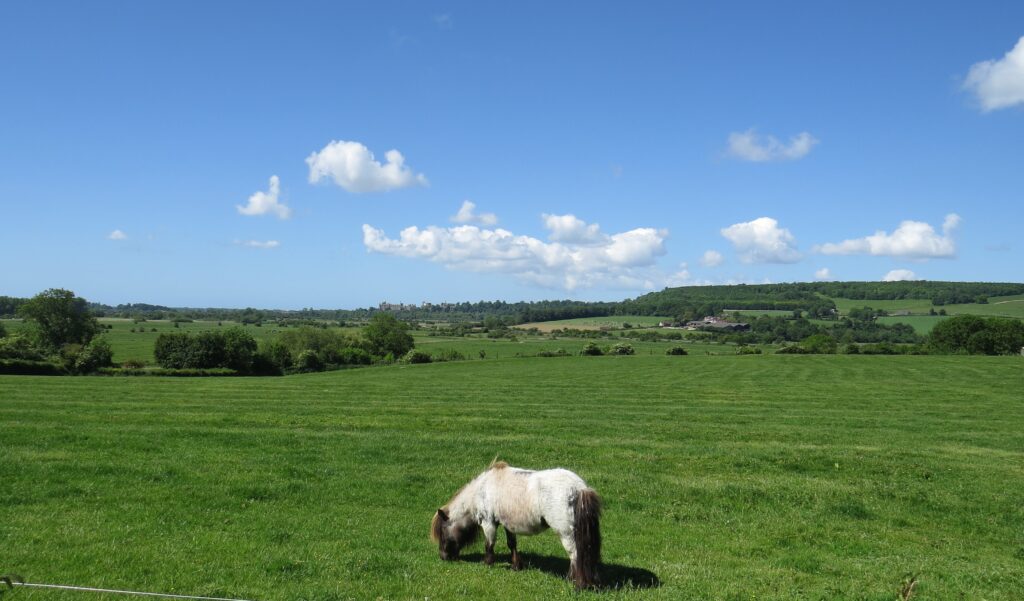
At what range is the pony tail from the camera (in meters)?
8.57

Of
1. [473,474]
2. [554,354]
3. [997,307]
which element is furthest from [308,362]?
[997,307]

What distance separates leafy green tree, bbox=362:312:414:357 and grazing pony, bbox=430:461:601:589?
349 feet

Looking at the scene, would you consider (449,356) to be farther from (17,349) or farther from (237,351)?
(17,349)

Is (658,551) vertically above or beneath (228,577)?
beneath

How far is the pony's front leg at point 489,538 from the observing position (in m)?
9.86

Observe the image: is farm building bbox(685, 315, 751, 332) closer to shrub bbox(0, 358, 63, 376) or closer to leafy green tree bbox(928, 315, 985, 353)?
leafy green tree bbox(928, 315, 985, 353)

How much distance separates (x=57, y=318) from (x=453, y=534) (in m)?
99.1

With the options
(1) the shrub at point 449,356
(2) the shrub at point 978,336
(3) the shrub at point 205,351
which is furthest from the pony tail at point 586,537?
(2) the shrub at point 978,336

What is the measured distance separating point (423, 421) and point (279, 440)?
750 centimetres

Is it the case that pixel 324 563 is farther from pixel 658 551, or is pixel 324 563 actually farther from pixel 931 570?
pixel 931 570

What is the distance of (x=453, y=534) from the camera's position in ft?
33.7

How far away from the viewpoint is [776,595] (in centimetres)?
880

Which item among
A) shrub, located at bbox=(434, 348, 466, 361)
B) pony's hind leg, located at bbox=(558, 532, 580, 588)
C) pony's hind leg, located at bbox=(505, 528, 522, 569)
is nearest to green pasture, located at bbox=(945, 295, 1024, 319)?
shrub, located at bbox=(434, 348, 466, 361)

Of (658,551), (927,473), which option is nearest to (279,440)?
(658,551)
